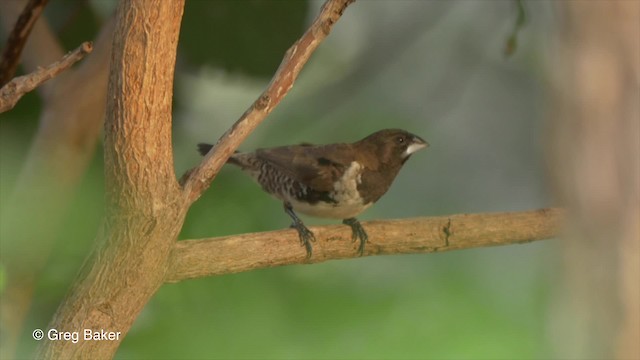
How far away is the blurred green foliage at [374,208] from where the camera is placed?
158 centimetres

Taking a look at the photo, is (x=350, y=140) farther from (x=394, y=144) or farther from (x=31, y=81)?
(x=31, y=81)

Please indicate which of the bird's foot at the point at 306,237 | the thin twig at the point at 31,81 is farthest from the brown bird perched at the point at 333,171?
the thin twig at the point at 31,81

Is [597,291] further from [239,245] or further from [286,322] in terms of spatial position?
[286,322]

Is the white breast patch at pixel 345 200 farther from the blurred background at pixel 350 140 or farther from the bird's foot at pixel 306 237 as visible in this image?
the blurred background at pixel 350 140

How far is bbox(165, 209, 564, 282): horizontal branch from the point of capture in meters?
1.00

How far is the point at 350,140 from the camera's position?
1871 mm

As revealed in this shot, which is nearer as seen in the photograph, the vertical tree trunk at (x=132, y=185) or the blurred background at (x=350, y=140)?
the vertical tree trunk at (x=132, y=185)

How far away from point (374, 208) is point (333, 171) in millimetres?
575

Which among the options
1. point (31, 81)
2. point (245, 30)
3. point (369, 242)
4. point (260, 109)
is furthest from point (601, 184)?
point (245, 30)

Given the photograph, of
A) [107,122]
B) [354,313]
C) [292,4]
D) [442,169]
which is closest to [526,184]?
[442,169]

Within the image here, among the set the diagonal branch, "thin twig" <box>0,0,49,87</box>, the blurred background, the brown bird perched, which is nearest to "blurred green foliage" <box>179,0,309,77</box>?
the blurred background

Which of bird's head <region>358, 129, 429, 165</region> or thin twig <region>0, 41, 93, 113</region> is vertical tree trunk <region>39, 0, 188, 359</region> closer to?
thin twig <region>0, 41, 93, 113</region>

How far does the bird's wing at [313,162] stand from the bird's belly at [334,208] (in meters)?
0.03

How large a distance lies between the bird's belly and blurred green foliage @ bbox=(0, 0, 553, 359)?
0.28 meters
